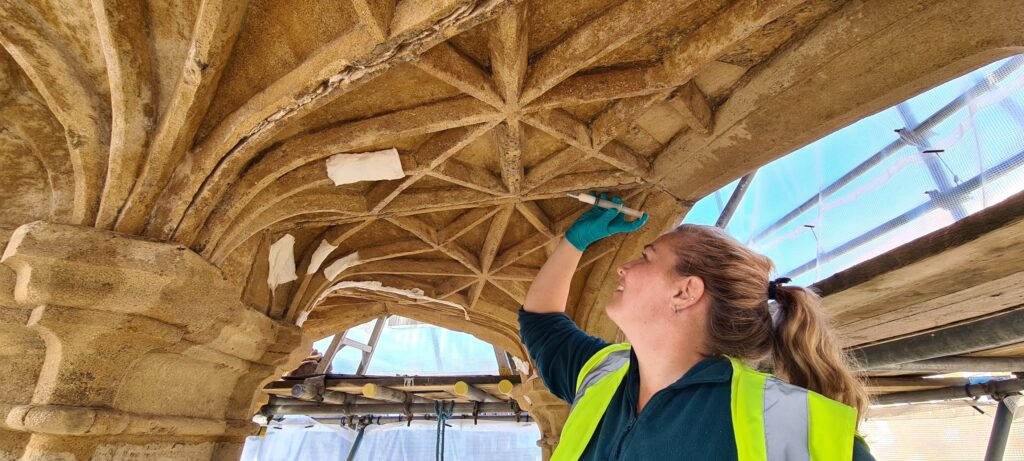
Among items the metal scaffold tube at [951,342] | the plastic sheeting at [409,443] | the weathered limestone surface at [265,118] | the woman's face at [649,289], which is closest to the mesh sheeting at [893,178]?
the metal scaffold tube at [951,342]

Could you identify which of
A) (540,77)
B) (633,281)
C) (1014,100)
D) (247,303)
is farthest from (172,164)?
(1014,100)

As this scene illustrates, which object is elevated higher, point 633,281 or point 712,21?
point 712,21

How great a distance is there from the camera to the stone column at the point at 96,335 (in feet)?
Answer: 10.0

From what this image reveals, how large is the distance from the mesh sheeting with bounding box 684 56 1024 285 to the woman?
1.47m

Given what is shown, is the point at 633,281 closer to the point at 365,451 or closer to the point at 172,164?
the point at 172,164

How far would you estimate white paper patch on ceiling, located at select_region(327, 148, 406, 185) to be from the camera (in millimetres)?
4176

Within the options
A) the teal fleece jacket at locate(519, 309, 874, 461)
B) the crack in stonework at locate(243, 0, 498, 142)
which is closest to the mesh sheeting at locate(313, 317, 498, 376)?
the crack in stonework at locate(243, 0, 498, 142)

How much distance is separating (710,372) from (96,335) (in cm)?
354

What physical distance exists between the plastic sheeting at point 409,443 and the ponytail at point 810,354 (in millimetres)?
15513

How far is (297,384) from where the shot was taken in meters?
11.6

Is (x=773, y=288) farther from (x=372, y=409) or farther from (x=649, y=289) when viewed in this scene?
(x=372, y=409)

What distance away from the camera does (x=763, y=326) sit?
1.73m

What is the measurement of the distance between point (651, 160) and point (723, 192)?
275 cm

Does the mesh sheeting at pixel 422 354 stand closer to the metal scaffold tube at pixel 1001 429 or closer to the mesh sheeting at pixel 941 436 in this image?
the mesh sheeting at pixel 941 436
